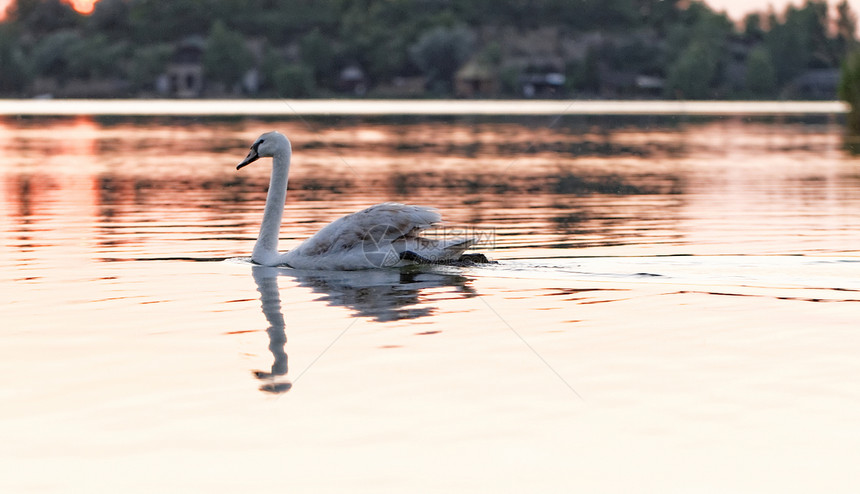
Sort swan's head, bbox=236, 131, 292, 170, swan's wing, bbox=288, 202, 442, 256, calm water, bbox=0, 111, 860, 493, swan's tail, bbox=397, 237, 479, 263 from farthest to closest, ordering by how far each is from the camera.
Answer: swan's head, bbox=236, 131, 292, 170
swan's tail, bbox=397, 237, 479, 263
swan's wing, bbox=288, 202, 442, 256
calm water, bbox=0, 111, 860, 493

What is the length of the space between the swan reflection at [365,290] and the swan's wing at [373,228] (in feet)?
1.12

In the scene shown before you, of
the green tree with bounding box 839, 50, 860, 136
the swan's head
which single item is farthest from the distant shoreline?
the swan's head

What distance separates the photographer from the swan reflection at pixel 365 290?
13.9m

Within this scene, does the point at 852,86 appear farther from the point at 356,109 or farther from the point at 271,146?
the point at 356,109

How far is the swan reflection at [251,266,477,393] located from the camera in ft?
45.5

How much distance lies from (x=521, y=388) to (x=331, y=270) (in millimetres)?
7241

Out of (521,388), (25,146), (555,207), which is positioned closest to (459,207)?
(555,207)

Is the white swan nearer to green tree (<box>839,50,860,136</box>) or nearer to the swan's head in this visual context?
the swan's head

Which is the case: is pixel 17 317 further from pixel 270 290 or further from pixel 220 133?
pixel 220 133

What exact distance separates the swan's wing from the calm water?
0.38m

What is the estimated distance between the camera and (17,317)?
13859 mm

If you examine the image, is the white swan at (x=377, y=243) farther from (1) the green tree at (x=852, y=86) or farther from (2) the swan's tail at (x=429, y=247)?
(1) the green tree at (x=852, y=86)

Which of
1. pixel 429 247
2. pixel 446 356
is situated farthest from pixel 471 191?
pixel 446 356

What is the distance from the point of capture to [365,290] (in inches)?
627
